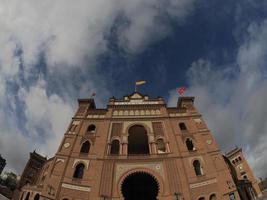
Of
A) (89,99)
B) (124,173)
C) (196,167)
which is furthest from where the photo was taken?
(89,99)

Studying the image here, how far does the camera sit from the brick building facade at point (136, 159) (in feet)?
66.6

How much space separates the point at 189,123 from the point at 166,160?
781 centimetres

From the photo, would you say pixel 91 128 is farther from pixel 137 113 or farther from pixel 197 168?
pixel 197 168

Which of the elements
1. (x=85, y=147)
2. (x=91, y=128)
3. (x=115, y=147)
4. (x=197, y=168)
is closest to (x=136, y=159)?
(x=115, y=147)

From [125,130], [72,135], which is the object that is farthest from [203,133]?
[72,135]

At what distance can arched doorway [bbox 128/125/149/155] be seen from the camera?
92.5 ft

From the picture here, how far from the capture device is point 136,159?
75.5ft

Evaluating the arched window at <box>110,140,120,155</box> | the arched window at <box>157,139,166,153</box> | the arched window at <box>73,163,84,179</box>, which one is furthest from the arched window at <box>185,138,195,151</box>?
the arched window at <box>73,163,84,179</box>

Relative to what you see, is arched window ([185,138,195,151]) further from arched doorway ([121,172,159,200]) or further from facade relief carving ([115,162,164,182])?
arched doorway ([121,172,159,200])

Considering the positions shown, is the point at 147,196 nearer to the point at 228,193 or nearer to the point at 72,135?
the point at 228,193

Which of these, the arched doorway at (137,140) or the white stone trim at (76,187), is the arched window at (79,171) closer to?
the white stone trim at (76,187)

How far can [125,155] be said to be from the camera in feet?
77.0

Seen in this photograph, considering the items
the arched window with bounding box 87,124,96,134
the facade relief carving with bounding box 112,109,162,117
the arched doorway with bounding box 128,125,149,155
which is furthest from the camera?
the facade relief carving with bounding box 112,109,162,117

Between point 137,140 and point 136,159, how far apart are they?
7039 mm
